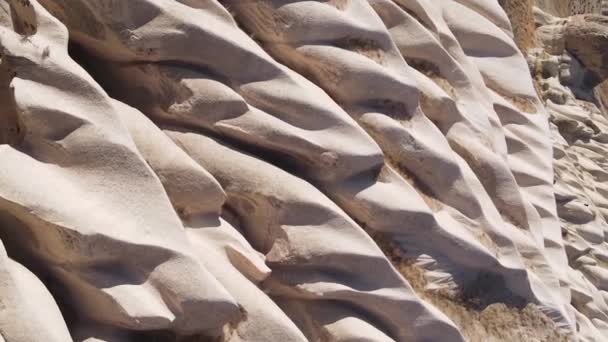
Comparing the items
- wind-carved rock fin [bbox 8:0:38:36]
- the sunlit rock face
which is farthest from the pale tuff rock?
wind-carved rock fin [bbox 8:0:38:36]

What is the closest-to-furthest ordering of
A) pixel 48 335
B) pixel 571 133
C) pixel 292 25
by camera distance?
pixel 48 335
pixel 292 25
pixel 571 133

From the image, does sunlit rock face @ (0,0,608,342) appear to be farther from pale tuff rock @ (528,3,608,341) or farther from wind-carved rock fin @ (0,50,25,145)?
pale tuff rock @ (528,3,608,341)

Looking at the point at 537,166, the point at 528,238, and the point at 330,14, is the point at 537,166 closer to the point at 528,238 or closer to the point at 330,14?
the point at 528,238

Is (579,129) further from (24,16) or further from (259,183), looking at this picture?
(24,16)

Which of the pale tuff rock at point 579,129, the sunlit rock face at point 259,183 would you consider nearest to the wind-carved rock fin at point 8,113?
the sunlit rock face at point 259,183

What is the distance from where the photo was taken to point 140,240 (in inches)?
44.5

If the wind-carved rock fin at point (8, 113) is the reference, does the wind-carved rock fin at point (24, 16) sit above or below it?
above

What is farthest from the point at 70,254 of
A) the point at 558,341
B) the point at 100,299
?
the point at 558,341

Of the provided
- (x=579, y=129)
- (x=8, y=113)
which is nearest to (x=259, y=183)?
(x=8, y=113)

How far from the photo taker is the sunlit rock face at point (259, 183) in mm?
1125

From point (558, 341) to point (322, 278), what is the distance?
18.1 inches

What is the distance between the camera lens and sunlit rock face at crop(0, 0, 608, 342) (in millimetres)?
1125

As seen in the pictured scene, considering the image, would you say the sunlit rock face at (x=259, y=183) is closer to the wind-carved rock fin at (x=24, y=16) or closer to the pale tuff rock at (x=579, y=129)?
the wind-carved rock fin at (x=24, y=16)

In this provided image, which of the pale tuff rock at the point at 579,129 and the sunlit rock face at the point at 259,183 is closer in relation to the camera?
the sunlit rock face at the point at 259,183
